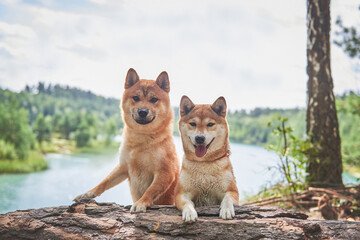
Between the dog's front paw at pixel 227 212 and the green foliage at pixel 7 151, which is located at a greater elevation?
the green foliage at pixel 7 151

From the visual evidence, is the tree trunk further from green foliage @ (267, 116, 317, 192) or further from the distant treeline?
the distant treeline

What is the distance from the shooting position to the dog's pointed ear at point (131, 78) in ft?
8.59

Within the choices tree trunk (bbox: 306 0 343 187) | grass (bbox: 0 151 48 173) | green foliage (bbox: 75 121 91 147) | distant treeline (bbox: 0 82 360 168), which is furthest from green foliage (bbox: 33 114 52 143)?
tree trunk (bbox: 306 0 343 187)

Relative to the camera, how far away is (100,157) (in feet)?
33.2

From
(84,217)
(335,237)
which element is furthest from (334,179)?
(84,217)

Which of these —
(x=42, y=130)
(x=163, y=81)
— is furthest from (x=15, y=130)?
(x=163, y=81)

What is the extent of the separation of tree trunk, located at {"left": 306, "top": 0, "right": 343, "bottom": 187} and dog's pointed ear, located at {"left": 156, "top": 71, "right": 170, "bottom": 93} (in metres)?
2.86

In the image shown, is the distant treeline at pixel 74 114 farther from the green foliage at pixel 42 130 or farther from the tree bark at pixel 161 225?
the tree bark at pixel 161 225

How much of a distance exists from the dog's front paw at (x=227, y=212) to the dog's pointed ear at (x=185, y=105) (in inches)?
29.9

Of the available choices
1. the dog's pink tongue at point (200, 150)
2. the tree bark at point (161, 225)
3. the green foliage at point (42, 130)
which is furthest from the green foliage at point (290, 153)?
the green foliage at point (42, 130)

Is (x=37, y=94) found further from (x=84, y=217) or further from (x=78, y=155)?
(x=84, y=217)

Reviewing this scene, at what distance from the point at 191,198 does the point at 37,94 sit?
31.9ft

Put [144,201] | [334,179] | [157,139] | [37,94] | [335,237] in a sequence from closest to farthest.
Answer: [335,237] → [144,201] → [157,139] → [334,179] → [37,94]

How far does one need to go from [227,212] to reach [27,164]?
6.47m
